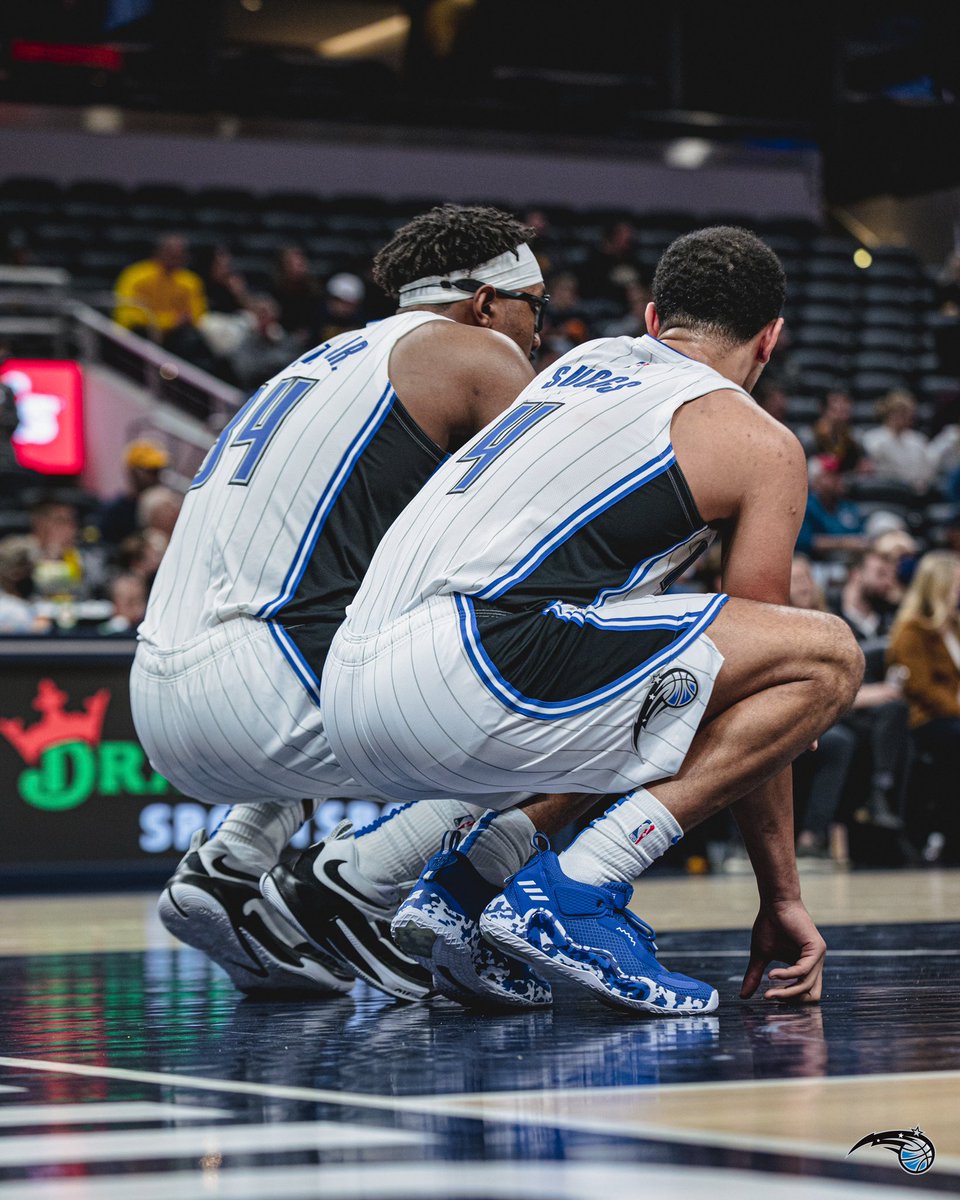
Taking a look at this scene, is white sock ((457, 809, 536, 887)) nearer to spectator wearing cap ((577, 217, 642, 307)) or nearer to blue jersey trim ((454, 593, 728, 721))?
blue jersey trim ((454, 593, 728, 721))

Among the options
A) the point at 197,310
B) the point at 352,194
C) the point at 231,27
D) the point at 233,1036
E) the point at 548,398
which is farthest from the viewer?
the point at 231,27

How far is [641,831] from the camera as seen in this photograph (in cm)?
304

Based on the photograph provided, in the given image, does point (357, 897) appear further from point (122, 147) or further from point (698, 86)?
point (698, 86)

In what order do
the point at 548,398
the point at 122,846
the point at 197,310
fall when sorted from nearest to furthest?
the point at 548,398
the point at 122,846
the point at 197,310

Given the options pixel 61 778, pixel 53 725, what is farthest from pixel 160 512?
pixel 61 778

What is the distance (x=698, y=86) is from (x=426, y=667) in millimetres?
19268

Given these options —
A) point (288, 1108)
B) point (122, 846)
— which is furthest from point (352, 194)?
point (288, 1108)

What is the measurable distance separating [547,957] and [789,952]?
516 millimetres

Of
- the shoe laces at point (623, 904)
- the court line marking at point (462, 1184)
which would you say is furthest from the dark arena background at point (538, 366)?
the shoe laces at point (623, 904)

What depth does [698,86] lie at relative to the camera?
21.4 metres

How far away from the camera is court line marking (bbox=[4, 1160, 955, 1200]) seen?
1.58m

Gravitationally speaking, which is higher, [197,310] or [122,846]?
[197,310]

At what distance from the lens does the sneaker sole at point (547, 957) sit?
2.94 meters

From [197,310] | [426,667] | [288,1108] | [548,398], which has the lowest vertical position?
[288,1108]
